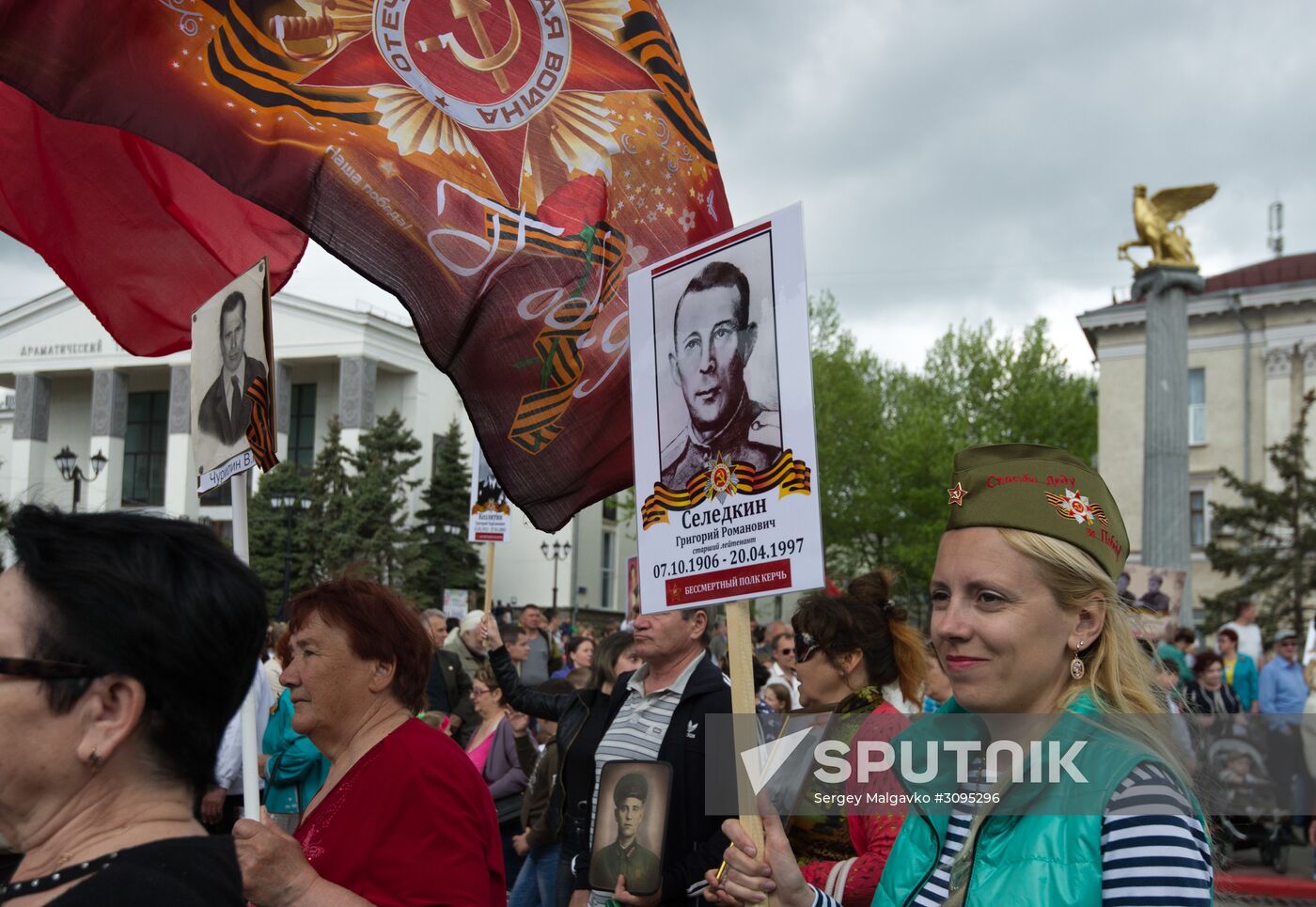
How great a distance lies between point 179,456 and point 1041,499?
6715 centimetres

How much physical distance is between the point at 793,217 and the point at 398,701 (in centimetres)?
169

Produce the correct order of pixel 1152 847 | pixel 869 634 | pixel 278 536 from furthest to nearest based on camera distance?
pixel 278 536, pixel 869 634, pixel 1152 847

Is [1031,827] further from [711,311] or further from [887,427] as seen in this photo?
[887,427]

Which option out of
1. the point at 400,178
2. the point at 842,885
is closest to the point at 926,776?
the point at 842,885

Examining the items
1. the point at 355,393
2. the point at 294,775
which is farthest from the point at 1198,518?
the point at 294,775

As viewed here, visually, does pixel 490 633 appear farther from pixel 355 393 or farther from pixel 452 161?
pixel 355 393

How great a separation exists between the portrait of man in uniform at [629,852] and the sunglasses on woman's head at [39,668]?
260 centimetres

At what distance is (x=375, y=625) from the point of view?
3.58m

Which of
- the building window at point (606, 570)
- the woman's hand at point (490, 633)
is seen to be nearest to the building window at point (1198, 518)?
the building window at point (606, 570)

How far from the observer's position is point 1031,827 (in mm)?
2164

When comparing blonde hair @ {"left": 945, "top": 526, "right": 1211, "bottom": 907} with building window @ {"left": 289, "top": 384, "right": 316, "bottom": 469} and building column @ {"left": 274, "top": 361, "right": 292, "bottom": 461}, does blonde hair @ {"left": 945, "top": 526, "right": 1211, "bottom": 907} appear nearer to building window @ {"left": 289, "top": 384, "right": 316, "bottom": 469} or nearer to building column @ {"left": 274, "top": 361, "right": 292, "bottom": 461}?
building column @ {"left": 274, "top": 361, "right": 292, "bottom": 461}

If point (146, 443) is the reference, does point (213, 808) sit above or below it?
below

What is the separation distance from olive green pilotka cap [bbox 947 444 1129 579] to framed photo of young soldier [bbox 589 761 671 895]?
6.54ft

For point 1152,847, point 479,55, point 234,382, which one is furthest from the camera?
point 479,55
